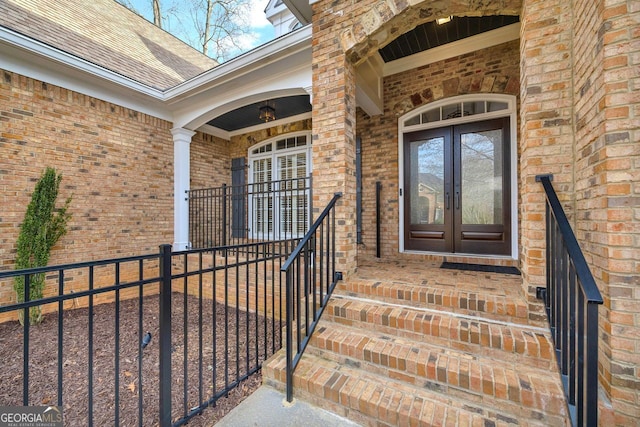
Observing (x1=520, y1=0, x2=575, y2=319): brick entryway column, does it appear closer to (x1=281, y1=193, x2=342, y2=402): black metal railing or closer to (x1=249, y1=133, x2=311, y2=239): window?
(x1=281, y1=193, x2=342, y2=402): black metal railing

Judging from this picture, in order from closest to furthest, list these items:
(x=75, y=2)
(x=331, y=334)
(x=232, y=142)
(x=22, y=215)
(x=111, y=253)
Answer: (x=331, y=334) < (x=22, y=215) < (x=111, y=253) < (x=75, y=2) < (x=232, y=142)

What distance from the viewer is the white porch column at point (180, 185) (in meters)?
5.16

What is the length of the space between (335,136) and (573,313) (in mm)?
2167

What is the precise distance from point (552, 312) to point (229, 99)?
4.81m

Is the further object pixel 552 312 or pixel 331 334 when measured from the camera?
pixel 331 334

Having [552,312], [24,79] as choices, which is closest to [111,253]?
[24,79]

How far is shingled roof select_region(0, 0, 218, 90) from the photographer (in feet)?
12.9

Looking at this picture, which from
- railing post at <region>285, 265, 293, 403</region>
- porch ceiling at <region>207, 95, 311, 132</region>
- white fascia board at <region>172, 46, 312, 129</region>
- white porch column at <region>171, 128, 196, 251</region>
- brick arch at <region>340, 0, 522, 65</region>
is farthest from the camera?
white porch column at <region>171, 128, 196, 251</region>

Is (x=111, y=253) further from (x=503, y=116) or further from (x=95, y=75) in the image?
(x=503, y=116)

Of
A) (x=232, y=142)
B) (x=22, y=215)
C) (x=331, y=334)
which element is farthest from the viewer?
(x=232, y=142)

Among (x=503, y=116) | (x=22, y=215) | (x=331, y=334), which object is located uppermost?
(x=503, y=116)

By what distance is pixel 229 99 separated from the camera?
14.5ft

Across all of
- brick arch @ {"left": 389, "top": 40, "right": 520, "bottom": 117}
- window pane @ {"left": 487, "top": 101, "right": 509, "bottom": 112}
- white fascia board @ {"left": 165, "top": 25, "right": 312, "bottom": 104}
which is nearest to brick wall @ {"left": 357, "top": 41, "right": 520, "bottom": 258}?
brick arch @ {"left": 389, "top": 40, "right": 520, "bottom": 117}

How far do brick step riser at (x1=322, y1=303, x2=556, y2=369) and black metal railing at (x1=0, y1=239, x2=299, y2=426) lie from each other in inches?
33.1
